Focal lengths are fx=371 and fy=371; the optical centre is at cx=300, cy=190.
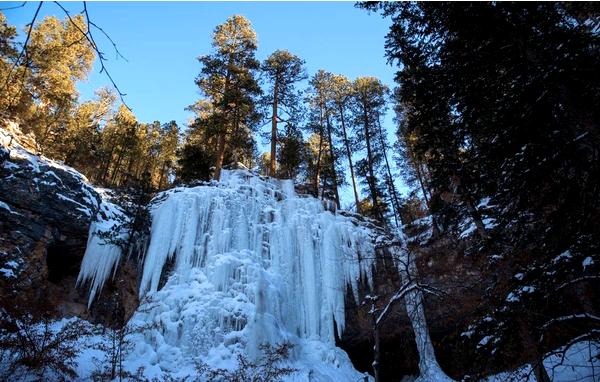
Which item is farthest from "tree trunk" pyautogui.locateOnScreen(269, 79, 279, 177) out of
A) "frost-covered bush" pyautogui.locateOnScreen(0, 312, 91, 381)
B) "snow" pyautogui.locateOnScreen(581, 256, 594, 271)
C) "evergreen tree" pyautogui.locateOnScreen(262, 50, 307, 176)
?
"snow" pyautogui.locateOnScreen(581, 256, 594, 271)

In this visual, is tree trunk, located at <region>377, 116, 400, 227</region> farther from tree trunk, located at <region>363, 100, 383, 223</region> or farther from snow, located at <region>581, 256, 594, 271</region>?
snow, located at <region>581, 256, 594, 271</region>

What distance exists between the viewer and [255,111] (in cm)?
1888

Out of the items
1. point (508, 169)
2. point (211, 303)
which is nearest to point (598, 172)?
point (508, 169)

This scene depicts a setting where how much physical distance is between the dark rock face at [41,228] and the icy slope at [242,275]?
2.39 feet

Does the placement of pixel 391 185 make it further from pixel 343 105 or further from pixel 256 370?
pixel 256 370

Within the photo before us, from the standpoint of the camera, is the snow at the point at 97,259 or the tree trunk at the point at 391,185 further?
the tree trunk at the point at 391,185

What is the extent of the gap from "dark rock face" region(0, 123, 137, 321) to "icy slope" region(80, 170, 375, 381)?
73cm

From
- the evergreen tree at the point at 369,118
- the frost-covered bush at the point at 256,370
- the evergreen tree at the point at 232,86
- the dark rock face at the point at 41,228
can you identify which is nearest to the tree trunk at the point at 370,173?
the evergreen tree at the point at 369,118

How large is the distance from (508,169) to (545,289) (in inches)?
59.9

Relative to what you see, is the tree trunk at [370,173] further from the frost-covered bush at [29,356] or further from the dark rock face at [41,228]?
the frost-covered bush at [29,356]

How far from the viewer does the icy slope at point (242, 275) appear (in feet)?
32.0

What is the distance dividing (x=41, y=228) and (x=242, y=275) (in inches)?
230

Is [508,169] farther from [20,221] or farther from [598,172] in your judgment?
[20,221]

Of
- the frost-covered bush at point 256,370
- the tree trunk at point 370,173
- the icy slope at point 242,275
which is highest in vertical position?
the tree trunk at point 370,173
